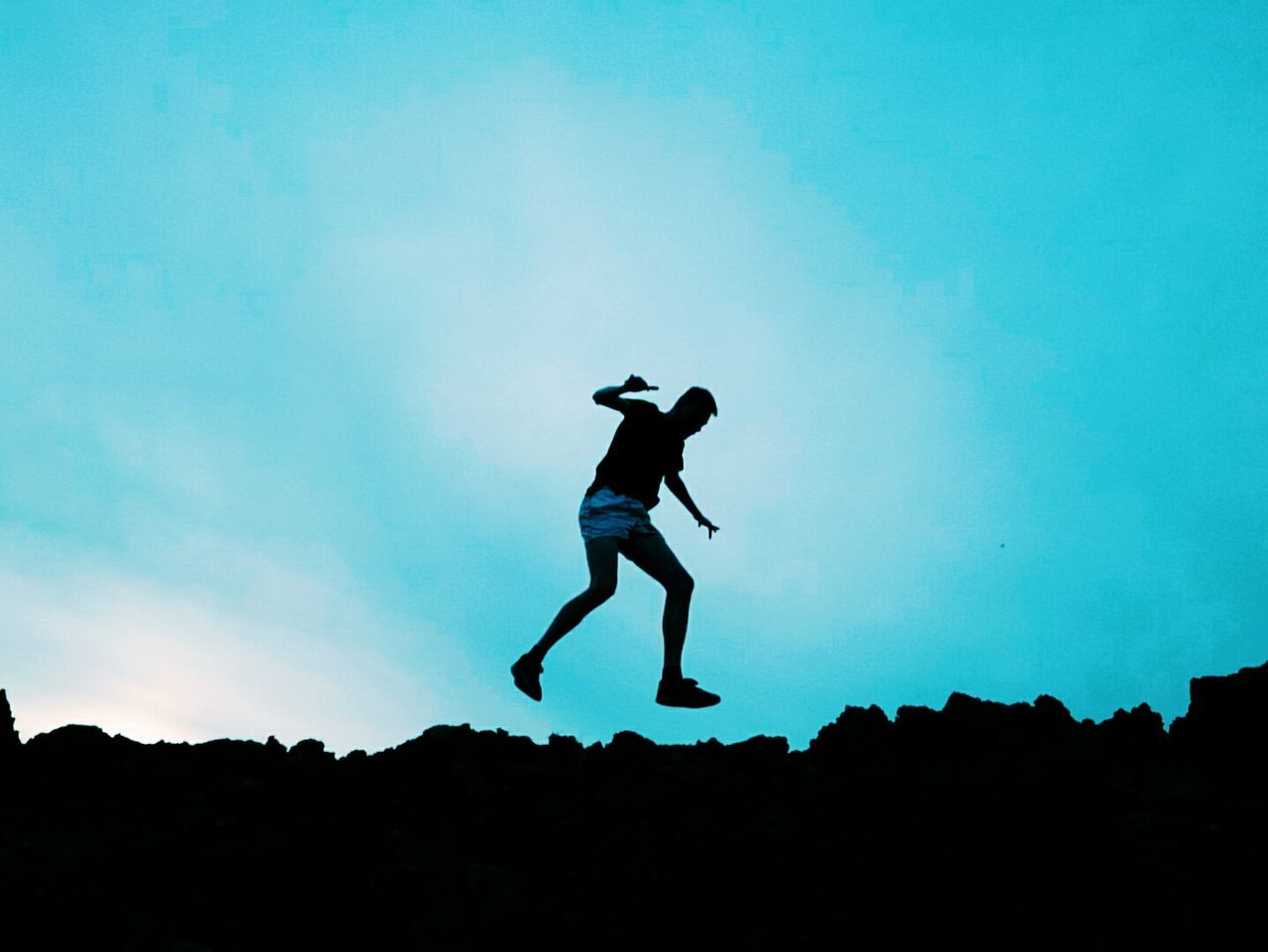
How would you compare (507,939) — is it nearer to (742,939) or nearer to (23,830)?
(742,939)

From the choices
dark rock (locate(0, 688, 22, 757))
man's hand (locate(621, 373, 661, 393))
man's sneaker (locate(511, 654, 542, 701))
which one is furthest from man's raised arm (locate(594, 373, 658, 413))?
dark rock (locate(0, 688, 22, 757))

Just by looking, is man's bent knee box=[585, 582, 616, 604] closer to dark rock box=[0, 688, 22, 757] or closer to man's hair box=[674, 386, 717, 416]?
man's hair box=[674, 386, 717, 416]

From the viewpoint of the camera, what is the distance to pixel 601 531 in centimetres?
722

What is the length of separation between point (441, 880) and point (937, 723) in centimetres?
240

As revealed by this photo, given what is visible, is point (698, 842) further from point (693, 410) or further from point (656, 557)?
point (693, 410)

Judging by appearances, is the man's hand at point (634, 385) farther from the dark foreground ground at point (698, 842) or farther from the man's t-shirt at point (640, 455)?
the dark foreground ground at point (698, 842)

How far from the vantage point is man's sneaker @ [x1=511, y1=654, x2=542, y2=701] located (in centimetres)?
697

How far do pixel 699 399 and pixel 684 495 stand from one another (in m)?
0.71

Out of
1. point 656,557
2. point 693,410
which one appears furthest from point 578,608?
point 693,410

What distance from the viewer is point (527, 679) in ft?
22.9

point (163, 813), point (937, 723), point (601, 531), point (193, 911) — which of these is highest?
point (601, 531)

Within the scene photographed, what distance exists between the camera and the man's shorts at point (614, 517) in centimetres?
723

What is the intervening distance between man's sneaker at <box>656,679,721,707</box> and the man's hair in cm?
179

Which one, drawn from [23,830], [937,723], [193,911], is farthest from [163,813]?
[937,723]
